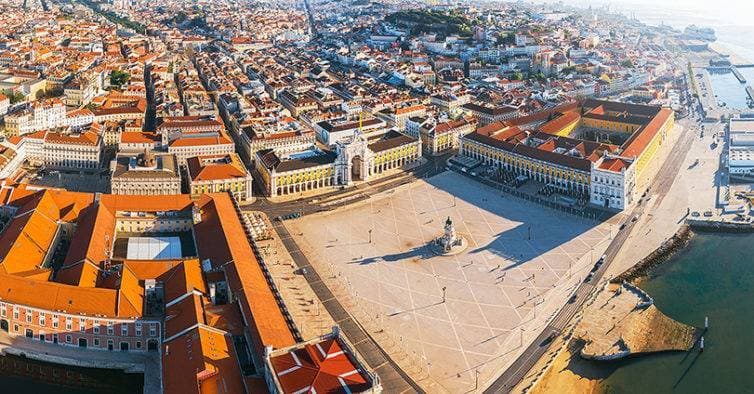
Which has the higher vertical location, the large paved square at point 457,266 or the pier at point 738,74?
the pier at point 738,74

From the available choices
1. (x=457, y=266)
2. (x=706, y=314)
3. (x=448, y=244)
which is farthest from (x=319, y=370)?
(x=706, y=314)

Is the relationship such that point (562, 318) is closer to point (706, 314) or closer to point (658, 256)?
point (706, 314)

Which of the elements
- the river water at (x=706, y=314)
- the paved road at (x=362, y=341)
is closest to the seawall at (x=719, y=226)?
the river water at (x=706, y=314)

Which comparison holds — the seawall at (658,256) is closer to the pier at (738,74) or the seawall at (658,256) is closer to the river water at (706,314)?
the river water at (706,314)

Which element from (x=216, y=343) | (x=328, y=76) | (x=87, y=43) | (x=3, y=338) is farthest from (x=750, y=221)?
(x=87, y=43)

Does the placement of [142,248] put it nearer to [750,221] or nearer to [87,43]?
[750,221]
